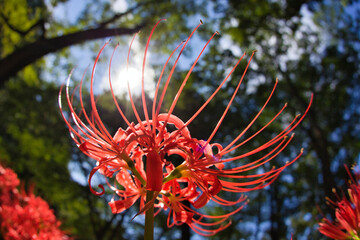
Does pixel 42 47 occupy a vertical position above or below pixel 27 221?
above

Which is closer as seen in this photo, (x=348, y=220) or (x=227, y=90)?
(x=348, y=220)

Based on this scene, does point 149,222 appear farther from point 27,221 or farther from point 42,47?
point 42,47

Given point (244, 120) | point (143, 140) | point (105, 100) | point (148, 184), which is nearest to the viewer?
point (148, 184)

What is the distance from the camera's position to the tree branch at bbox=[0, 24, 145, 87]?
4633 millimetres

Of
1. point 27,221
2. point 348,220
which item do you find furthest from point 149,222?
point 27,221

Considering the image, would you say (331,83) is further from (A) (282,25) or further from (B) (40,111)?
(B) (40,111)

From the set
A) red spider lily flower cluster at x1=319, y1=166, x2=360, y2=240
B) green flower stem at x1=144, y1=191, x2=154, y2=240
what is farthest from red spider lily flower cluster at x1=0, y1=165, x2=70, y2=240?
red spider lily flower cluster at x1=319, y1=166, x2=360, y2=240

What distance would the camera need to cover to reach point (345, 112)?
12.3 m

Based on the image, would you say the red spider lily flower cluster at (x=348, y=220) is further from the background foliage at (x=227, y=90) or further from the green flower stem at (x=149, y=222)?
the background foliage at (x=227, y=90)

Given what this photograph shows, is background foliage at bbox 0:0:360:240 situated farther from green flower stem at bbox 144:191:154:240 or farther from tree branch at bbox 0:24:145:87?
green flower stem at bbox 144:191:154:240

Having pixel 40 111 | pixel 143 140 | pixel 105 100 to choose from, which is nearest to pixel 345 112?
pixel 105 100

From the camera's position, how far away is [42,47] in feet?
15.7

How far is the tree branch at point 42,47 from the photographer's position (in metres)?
4.63

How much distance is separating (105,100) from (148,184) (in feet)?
20.3
